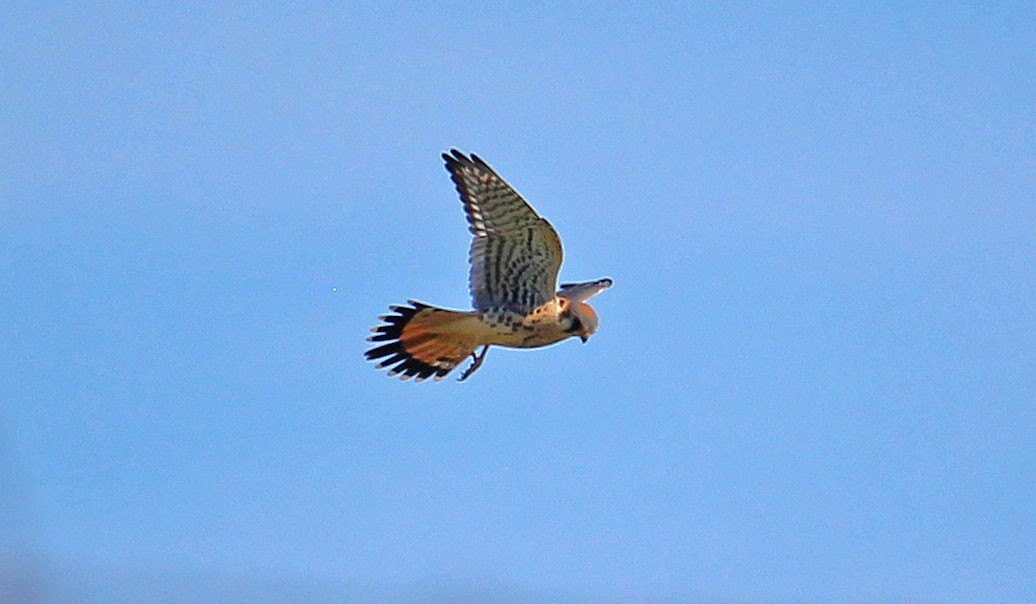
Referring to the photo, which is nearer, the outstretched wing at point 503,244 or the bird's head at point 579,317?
the outstretched wing at point 503,244

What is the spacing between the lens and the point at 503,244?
1378 cm

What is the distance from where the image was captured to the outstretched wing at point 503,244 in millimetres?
13539

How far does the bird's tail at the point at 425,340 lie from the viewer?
13984 mm

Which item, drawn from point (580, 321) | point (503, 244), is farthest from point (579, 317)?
point (503, 244)

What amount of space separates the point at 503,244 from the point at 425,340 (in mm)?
1049

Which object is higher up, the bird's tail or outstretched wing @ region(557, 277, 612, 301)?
outstretched wing @ region(557, 277, 612, 301)

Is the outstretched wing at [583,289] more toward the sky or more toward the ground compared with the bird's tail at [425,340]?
more toward the sky

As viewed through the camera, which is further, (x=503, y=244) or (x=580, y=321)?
(x=580, y=321)

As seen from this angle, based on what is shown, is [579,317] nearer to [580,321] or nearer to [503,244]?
[580,321]

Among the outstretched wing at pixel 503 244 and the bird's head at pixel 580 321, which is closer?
the outstretched wing at pixel 503 244

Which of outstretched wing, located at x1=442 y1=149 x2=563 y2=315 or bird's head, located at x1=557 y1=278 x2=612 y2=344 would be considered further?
bird's head, located at x1=557 y1=278 x2=612 y2=344

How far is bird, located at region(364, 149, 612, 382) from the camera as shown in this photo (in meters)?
13.6

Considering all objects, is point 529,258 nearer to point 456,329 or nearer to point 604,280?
point 456,329

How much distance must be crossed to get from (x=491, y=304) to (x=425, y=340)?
63 cm
